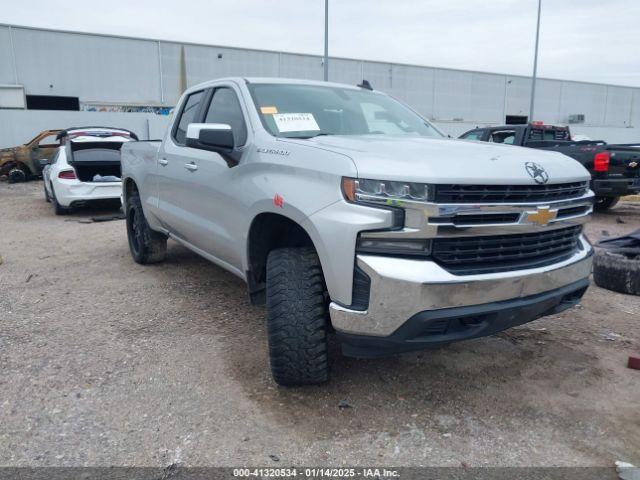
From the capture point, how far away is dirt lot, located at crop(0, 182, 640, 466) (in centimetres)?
259

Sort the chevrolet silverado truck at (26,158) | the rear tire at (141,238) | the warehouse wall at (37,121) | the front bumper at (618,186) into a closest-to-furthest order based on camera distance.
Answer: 1. the rear tire at (141,238)
2. the front bumper at (618,186)
3. the chevrolet silverado truck at (26,158)
4. the warehouse wall at (37,121)

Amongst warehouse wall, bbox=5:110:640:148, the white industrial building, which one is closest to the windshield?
warehouse wall, bbox=5:110:640:148

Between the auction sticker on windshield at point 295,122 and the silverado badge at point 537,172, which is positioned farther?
the auction sticker on windshield at point 295,122

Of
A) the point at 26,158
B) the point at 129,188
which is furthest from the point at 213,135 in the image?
the point at 26,158

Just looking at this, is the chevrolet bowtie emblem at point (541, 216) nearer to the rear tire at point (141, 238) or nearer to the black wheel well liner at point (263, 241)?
the black wheel well liner at point (263, 241)

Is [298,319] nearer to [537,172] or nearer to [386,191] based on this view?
[386,191]

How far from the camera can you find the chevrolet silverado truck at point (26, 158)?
16203mm

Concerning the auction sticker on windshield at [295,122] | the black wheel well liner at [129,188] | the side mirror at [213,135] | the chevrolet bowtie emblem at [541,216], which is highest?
the auction sticker on windshield at [295,122]

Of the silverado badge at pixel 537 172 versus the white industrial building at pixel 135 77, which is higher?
the white industrial building at pixel 135 77

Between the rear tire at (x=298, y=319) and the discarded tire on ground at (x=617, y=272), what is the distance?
348 centimetres

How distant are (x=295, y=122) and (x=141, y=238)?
122 inches

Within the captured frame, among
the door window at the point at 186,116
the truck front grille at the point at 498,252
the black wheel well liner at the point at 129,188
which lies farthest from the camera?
the black wheel well liner at the point at 129,188

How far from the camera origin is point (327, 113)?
12.6ft

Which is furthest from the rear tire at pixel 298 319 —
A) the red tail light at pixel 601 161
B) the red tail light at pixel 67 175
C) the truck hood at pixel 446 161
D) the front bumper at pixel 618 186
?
the red tail light at pixel 601 161
